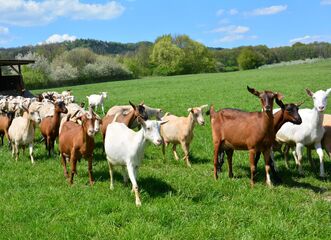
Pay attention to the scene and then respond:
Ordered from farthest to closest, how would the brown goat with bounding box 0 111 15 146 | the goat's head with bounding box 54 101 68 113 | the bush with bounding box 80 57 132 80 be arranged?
the bush with bounding box 80 57 132 80 → the brown goat with bounding box 0 111 15 146 → the goat's head with bounding box 54 101 68 113

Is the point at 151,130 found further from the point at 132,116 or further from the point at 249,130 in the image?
the point at 132,116

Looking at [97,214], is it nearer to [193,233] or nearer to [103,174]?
[193,233]

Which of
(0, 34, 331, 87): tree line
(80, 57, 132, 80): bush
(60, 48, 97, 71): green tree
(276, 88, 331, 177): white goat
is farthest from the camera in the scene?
(60, 48, 97, 71): green tree

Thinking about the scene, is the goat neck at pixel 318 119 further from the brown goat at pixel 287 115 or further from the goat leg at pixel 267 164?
the goat leg at pixel 267 164

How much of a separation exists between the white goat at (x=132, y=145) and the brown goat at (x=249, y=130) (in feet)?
7.15

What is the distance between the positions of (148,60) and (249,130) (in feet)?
359

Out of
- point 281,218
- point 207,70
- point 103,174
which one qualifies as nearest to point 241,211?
point 281,218

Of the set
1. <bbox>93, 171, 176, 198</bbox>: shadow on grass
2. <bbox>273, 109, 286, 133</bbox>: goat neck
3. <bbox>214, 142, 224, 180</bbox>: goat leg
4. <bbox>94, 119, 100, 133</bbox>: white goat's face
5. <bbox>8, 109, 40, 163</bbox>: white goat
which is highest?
<bbox>94, 119, 100, 133</bbox>: white goat's face

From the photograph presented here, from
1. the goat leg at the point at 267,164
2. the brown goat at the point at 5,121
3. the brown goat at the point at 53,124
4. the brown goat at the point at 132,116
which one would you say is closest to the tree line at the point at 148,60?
the brown goat at the point at 5,121

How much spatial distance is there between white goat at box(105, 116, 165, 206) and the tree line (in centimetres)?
6505

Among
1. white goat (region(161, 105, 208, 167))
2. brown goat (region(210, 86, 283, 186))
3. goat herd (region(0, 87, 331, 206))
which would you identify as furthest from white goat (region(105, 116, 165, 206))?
white goat (region(161, 105, 208, 167))

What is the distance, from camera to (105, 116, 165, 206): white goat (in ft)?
25.1

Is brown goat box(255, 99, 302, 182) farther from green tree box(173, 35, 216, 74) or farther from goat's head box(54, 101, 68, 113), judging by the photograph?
green tree box(173, 35, 216, 74)

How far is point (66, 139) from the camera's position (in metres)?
9.68
